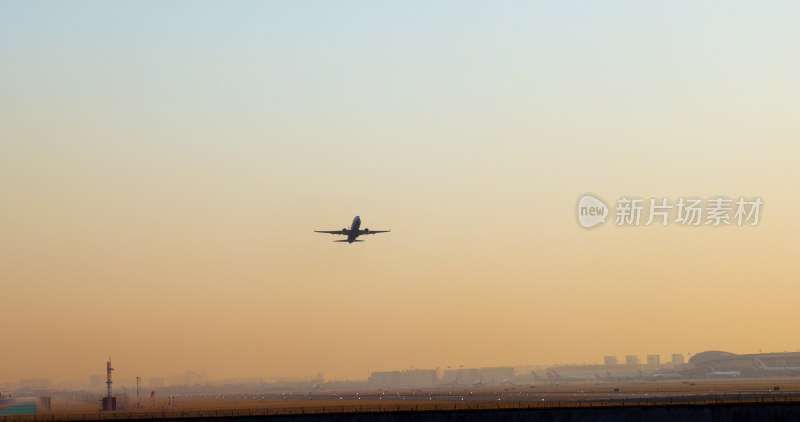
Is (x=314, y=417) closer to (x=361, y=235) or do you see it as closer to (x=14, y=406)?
(x=361, y=235)

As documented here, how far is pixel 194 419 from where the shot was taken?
106250 millimetres

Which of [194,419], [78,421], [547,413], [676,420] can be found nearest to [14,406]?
[78,421]

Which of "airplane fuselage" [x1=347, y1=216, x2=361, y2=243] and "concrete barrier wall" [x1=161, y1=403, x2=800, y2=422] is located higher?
"airplane fuselage" [x1=347, y1=216, x2=361, y2=243]

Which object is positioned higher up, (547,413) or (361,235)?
(361,235)

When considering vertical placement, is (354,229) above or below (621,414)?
above

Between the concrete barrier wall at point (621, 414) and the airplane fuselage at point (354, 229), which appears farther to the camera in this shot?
the airplane fuselage at point (354, 229)

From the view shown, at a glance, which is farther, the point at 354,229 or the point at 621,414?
the point at 354,229

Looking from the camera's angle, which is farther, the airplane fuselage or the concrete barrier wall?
the airplane fuselage

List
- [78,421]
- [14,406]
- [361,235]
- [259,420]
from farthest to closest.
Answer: [14,406], [361,235], [78,421], [259,420]

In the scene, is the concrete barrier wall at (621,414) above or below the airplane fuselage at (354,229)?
below

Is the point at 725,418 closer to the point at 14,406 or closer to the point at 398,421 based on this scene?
the point at 398,421

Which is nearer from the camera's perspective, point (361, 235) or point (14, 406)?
point (361, 235)

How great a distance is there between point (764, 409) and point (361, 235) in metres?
68.3

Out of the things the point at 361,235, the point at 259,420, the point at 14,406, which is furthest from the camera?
the point at 14,406
